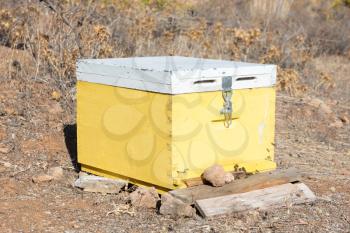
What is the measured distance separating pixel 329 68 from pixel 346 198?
708 cm

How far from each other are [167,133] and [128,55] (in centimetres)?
450

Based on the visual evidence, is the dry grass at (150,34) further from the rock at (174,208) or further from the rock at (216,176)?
the rock at (174,208)

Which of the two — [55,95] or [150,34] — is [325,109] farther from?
[55,95]

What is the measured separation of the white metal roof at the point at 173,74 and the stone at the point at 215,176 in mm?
544

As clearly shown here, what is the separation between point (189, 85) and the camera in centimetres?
475

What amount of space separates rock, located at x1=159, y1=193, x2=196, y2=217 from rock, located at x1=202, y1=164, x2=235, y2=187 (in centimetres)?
27

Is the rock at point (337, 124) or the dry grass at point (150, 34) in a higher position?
the dry grass at point (150, 34)

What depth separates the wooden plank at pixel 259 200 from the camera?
4.64 meters

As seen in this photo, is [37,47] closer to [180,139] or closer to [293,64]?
[180,139]

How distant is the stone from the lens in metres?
4.82

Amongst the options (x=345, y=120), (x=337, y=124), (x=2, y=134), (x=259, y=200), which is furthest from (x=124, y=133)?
(x=345, y=120)

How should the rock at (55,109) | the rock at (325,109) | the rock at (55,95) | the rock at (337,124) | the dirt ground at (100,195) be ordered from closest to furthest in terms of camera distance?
the dirt ground at (100,195)
the rock at (55,109)
the rock at (55,95)
the rock at (337,124)
the rock at (325,109)

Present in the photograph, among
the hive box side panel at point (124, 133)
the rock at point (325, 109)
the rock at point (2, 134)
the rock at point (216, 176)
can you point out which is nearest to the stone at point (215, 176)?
the rock at point (216, 176)

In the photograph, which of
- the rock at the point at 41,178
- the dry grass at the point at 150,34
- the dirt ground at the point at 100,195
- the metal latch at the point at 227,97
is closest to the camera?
the dirt ground at the point at 100,195
